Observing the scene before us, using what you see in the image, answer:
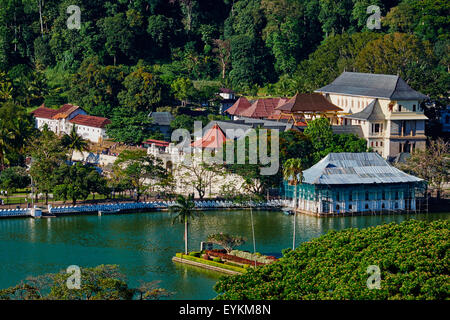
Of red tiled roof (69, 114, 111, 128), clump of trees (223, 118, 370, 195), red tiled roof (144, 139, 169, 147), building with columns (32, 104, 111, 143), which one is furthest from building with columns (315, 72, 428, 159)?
building with columns (32, 104, 111, 143)

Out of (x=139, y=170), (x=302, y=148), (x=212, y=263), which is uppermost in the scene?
(x=302, y=148)

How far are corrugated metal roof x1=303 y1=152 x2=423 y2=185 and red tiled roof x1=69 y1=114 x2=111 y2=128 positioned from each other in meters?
24.4

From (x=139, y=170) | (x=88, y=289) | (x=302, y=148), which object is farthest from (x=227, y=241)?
(x=302, y=148)

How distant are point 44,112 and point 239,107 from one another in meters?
16.7

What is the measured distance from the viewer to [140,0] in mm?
106812

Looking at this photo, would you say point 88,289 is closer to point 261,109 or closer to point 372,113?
point 372,113

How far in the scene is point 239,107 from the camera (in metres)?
92.4

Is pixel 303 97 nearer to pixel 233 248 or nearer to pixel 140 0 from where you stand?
pixel 140 0

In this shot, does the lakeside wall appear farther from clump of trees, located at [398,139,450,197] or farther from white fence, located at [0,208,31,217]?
clump of trees, located at [398,139,450,197]

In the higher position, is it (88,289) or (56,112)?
(56,112)

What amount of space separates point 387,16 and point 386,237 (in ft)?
210

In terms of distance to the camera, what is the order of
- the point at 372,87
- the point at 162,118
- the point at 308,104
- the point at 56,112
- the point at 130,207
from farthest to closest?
the point at 56,112 → the point at 162,118 → the point at 308,104 → the point at 372,87 → the point at 130,207

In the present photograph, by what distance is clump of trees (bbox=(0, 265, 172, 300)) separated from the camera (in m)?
39.8

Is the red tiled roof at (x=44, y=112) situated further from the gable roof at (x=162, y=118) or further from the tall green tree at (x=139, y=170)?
the tall green tree at (x=139, y=170)
